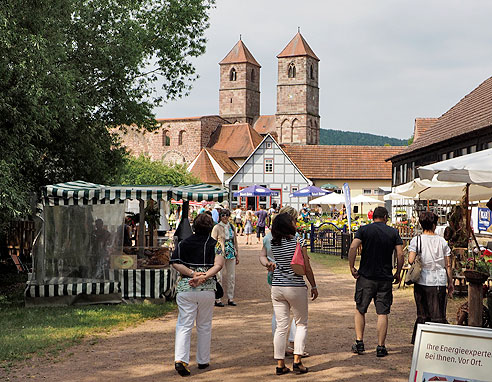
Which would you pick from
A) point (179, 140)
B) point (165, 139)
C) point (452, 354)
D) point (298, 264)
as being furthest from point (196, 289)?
point (165, 139)

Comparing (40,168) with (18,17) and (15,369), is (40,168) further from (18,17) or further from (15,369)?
(15,369)

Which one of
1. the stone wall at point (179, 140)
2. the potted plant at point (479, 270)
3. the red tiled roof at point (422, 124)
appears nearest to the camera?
the potted plant at point (479, 270)

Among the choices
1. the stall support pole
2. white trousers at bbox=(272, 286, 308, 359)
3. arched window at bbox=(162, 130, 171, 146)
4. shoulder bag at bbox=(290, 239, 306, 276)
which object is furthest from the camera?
arched window at bbox=(162, 130, 171, 146)

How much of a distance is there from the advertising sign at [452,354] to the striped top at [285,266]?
218 centimetres

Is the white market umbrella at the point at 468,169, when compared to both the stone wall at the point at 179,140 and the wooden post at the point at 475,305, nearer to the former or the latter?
the wooden post at the point at 475,305

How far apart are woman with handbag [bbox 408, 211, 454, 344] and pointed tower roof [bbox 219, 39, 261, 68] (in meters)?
110

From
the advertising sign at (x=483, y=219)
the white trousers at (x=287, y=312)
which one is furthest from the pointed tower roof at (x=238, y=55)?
the white trousers at (x=287, y=312)

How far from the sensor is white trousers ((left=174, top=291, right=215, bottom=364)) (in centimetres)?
722

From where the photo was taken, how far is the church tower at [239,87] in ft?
375

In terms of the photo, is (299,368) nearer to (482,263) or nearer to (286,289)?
(286,289)

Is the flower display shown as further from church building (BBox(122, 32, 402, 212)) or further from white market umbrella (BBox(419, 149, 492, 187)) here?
church building (BBox(122, 32, 402, 212))

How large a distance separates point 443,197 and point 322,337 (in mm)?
9437

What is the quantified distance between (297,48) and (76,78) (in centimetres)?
9514

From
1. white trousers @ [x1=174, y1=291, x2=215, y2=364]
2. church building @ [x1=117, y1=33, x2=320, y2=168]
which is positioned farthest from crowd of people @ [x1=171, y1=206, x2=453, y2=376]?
church building @ [x1=117, y1=33, x2=320, y2=168]
